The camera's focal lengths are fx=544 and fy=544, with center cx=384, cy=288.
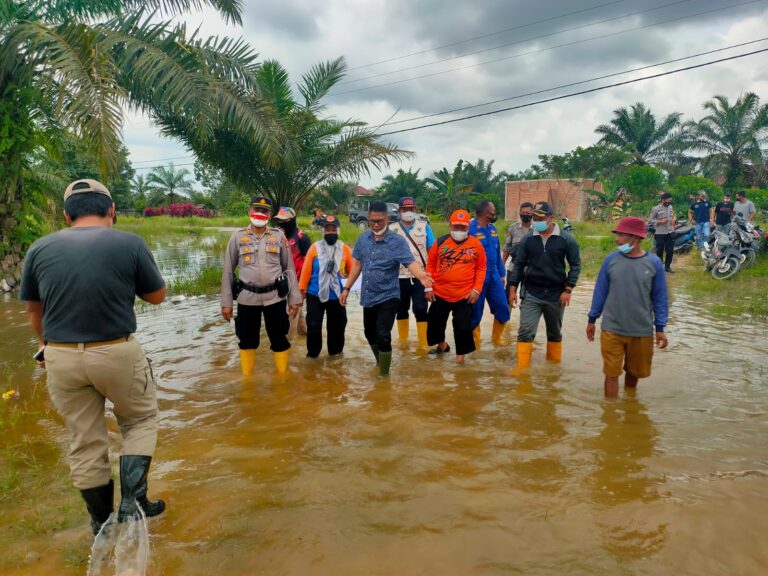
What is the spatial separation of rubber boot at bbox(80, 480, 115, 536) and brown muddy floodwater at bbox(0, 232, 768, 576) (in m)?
0.16

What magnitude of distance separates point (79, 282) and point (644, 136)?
40.5 m

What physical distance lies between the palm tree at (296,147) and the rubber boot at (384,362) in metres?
5.78

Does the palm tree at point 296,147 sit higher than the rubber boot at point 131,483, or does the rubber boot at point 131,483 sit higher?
the palm tree at point 296,147

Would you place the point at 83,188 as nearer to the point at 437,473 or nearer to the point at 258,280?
the point at 258,280

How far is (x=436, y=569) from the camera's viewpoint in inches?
103

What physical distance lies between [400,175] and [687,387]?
40531 millimetres

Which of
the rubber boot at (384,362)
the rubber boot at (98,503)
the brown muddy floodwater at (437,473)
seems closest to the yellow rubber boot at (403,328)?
the brown muddy floodwater at (437,473)

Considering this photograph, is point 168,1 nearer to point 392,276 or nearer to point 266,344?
point 266,344

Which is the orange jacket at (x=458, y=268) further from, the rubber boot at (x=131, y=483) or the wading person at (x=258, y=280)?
the rubber boot at (x=131, y=483)

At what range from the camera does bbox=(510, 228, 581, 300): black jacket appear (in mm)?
5645

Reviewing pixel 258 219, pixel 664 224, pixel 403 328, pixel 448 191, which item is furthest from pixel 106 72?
pixel 448 191

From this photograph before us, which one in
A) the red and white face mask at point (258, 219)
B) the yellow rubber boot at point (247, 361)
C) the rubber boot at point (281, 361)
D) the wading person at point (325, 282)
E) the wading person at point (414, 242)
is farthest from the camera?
the wading person at point (414, 242)

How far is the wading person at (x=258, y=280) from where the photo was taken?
17.4ft

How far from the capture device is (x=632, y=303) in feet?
15.4
